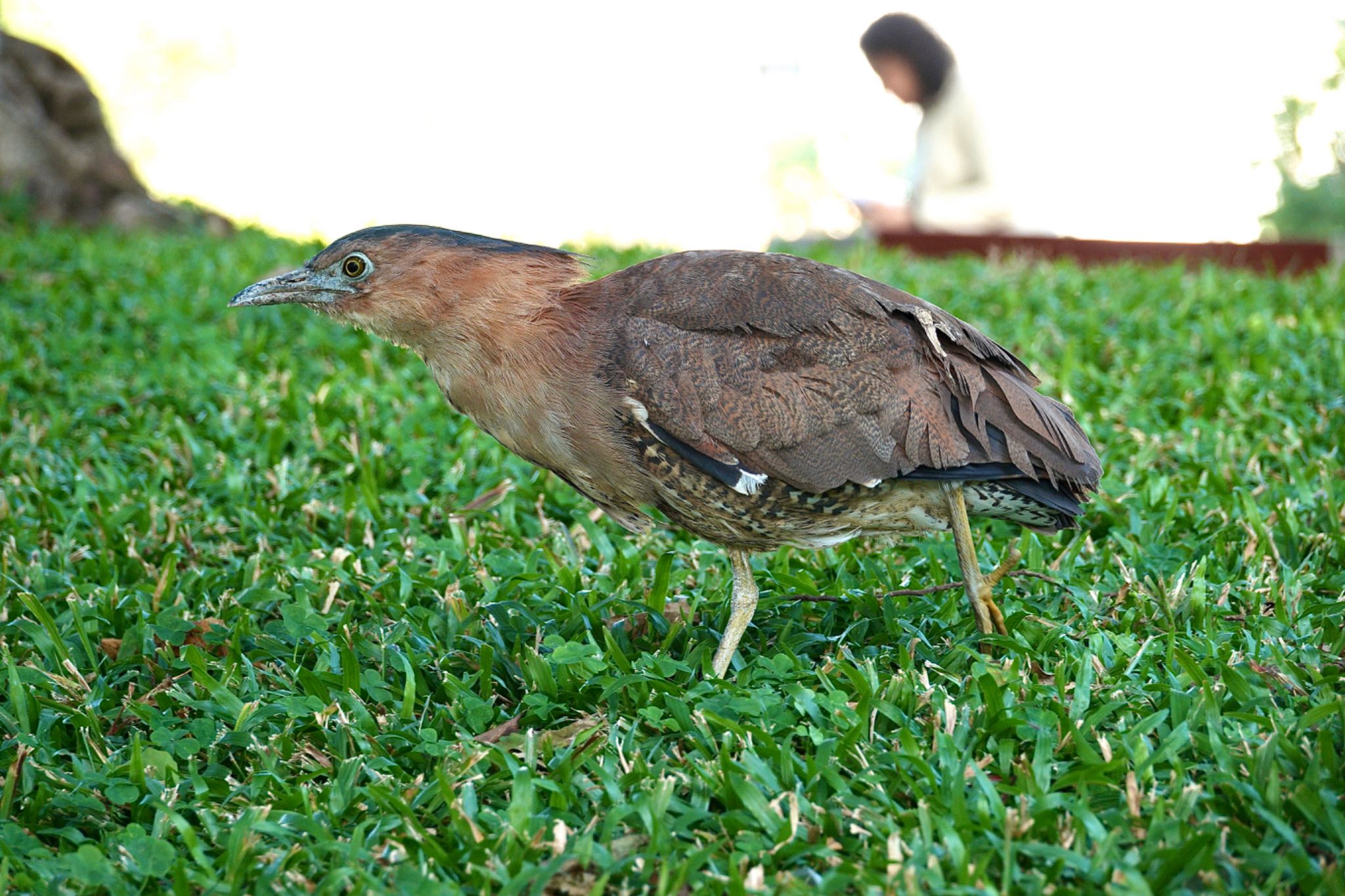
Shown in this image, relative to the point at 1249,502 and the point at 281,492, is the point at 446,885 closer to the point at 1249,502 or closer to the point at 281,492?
the point at 281,492

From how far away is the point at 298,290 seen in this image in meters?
3.38

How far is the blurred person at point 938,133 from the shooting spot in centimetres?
866

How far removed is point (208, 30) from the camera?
1744 cm

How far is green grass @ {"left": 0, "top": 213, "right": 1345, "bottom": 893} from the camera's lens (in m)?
2.50

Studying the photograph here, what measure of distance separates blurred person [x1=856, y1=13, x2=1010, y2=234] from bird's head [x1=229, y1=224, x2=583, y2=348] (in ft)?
20.0

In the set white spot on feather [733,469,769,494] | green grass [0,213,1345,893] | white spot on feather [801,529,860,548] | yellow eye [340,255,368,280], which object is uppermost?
yellow eye [340,255,368,280]

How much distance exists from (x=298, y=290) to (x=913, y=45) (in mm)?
6403

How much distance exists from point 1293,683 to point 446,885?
6.81 ft

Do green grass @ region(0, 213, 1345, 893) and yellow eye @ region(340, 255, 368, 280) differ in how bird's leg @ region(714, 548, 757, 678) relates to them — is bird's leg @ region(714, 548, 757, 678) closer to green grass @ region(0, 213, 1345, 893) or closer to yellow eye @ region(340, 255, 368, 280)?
green grass @ region(0, 213, 1345, 893)

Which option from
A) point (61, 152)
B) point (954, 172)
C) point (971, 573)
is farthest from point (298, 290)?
point (61, 152)

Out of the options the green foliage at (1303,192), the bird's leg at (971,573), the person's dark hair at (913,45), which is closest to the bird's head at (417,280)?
the bird's leg at (971,573)

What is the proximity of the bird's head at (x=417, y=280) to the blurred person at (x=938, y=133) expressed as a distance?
6.08 m

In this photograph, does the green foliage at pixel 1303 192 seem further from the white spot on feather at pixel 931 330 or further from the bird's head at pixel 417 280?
the bird's head at pixel 417 280

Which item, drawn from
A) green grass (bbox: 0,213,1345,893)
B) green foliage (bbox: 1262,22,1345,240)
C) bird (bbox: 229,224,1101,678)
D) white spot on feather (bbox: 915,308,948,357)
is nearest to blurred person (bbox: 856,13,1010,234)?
green foliage (bbox: 1262,22,1345,240)
